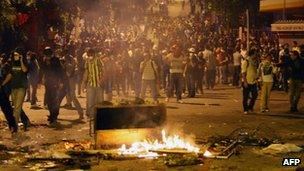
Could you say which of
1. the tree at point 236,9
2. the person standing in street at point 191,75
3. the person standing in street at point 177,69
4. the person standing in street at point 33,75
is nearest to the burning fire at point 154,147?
the person standing in street at point 177,69

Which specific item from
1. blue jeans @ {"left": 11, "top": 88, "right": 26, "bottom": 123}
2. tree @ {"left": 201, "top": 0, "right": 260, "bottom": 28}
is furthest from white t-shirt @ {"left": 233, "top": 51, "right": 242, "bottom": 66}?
blue jeans @ {"left": 11, "top": 88, "right": 26, "bottom": 123}

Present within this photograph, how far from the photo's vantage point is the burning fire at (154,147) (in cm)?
1034

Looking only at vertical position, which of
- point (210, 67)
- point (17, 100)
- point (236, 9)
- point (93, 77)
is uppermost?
point (236, 9)

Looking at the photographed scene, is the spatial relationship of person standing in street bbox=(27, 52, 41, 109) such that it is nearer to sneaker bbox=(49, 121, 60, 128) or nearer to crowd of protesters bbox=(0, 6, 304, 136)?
crowd of protesters bbox=(0, 6, 304, 136)

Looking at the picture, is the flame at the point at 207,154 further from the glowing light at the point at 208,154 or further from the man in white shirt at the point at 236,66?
the man in white shirt at the point at 236,66

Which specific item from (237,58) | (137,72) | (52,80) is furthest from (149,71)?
(237,58)

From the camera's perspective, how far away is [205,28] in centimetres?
3606

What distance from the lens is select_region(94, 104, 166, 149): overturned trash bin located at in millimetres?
10680

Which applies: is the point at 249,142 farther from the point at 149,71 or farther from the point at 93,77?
the point at 149,71

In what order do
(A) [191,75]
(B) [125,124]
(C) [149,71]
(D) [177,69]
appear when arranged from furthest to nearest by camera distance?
(A) [191,75] < (D) [177,69] < (C) [149,71] < (B) [125,124]

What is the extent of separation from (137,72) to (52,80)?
20.2ft

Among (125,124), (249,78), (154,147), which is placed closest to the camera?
(154,147)

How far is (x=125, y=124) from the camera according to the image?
10.8 m

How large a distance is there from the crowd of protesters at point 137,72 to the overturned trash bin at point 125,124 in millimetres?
605
